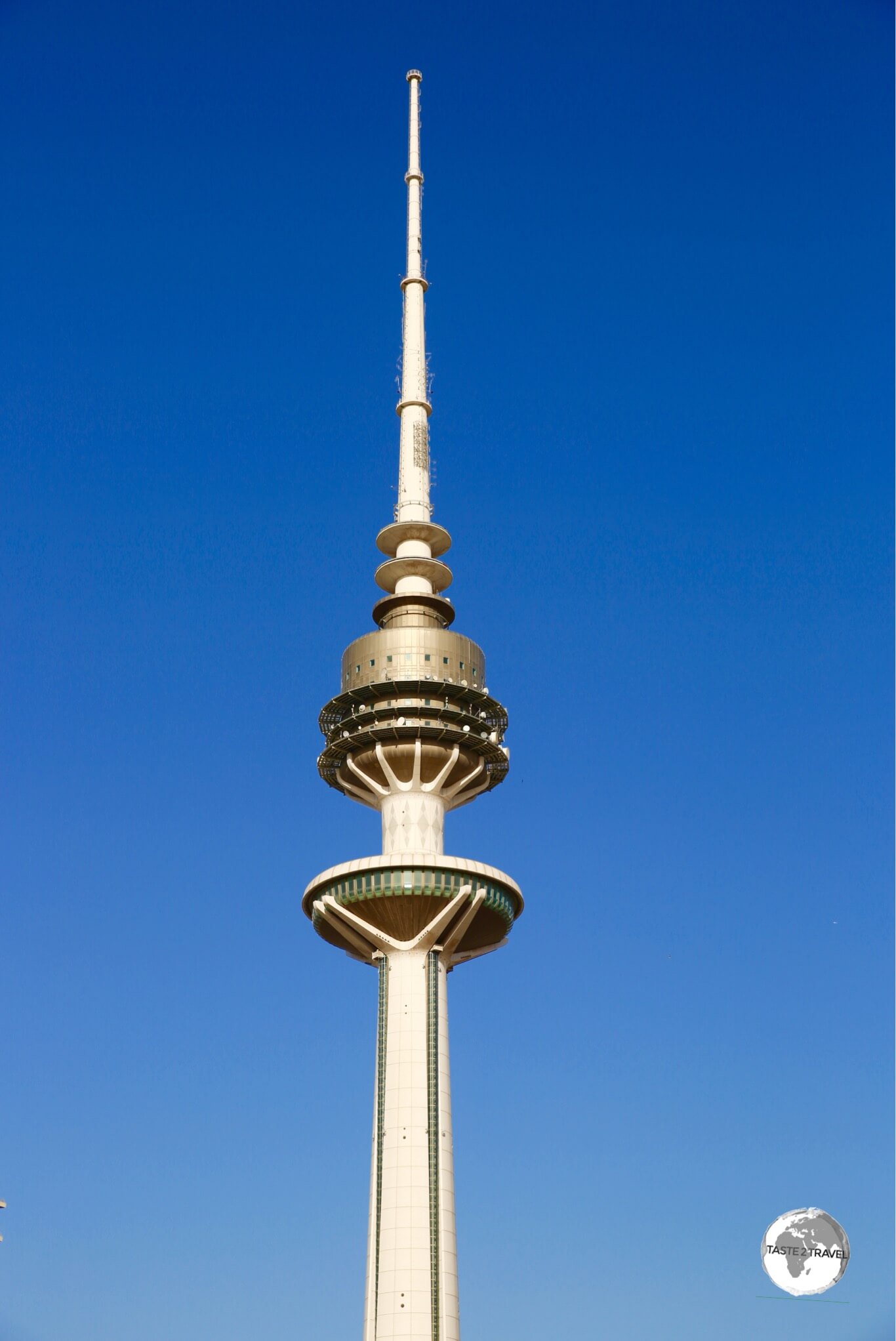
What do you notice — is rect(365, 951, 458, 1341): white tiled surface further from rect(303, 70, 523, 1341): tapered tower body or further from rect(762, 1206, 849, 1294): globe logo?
rect(762, 1206, 849, 1294): globe logo

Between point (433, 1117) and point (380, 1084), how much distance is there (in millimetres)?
4792

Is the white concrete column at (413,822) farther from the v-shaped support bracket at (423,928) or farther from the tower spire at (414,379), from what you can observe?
the tower spire at (414,379)

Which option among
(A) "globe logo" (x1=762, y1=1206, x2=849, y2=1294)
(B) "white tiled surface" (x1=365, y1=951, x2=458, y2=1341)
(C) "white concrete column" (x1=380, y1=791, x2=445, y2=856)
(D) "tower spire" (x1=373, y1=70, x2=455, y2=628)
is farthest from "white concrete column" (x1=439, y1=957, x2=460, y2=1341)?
(A) "globe logo" (x1=762, y1=1206, x2=849, y2=1294)

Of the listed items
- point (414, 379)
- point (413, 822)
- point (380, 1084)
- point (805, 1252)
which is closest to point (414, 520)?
point (414, 379)

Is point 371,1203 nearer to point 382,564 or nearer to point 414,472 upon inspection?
point 382,564

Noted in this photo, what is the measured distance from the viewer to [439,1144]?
4210 inches

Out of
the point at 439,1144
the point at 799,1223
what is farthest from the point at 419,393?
the point at 799,1223

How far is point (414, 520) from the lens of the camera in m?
132

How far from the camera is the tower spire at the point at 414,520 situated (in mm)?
129875

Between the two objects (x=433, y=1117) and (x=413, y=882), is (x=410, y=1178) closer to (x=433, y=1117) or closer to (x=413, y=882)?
(x=433, y=1117)

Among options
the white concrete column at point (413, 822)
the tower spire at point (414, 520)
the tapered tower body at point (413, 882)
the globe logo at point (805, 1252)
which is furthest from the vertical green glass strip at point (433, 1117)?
the globe logo at point (805, 1252)

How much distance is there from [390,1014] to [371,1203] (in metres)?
13.5

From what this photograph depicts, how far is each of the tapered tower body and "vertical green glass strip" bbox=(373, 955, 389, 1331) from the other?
11 centimetres

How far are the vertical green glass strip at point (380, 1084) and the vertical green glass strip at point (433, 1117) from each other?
328 cm
